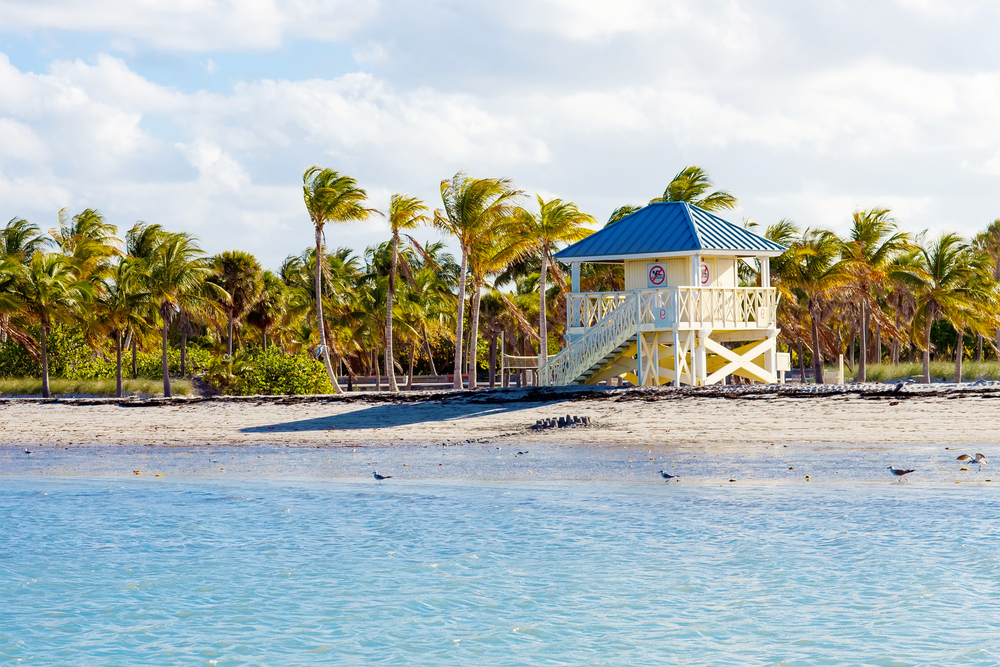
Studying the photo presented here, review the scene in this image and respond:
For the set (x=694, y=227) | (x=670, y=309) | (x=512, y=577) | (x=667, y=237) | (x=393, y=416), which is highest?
(x=694, y=227)

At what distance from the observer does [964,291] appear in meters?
35.6

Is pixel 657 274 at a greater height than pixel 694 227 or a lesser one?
lesser

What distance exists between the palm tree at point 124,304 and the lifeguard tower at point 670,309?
17.1m

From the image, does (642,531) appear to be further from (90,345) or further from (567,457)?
(90,345)

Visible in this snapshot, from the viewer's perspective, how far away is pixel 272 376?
31.1 m

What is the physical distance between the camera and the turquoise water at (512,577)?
22.1ft

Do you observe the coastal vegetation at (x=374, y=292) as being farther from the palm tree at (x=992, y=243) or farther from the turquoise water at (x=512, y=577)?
the turquoise water at (x=512, y=577)

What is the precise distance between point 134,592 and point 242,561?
4.21 ft

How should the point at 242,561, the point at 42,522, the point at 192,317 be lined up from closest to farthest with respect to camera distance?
the point at 242,561 → the point at 42,522 → the point at 192,317

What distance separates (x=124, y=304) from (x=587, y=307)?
1869 centimetres

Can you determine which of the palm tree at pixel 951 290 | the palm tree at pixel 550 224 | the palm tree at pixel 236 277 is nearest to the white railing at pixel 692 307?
the palm tree at pixel 550 224

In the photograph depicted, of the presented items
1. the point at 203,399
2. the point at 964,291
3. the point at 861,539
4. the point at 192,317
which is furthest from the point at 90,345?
the point at 861,539

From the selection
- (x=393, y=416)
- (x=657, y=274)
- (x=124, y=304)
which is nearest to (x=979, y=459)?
(x=657, y=274)

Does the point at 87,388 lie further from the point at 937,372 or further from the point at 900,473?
the point at 937,372
